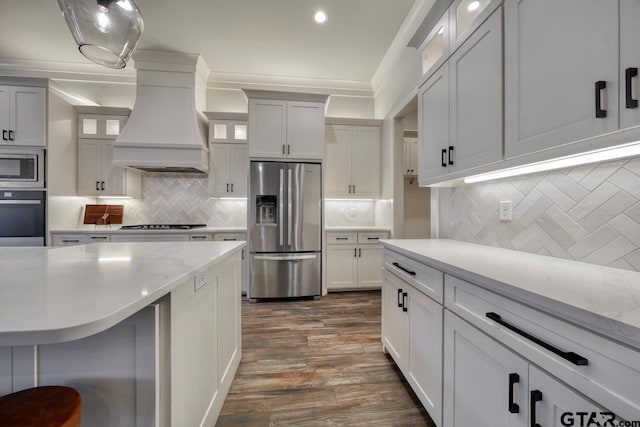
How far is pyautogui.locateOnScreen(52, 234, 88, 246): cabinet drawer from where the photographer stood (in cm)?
316

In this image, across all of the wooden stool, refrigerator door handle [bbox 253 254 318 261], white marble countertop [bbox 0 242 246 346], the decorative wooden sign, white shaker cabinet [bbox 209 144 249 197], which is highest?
white shaker cabinet [bbox 209 144 249 197]

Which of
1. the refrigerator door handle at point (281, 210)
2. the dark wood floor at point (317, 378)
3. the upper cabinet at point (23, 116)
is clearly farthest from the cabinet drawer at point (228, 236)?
the upper cabinet at point (23, 116)

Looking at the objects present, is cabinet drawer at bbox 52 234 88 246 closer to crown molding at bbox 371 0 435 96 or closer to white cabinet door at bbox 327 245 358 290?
white cabinet door at bbox 327 245 358 290

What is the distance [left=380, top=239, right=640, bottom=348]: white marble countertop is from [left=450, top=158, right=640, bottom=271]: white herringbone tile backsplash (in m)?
0.08

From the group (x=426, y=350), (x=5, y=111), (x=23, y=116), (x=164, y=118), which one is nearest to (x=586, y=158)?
(x=426, y=350)

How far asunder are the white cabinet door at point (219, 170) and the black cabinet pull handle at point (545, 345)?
11.9ft

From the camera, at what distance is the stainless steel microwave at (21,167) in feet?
9.91

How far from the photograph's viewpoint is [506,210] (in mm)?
1544

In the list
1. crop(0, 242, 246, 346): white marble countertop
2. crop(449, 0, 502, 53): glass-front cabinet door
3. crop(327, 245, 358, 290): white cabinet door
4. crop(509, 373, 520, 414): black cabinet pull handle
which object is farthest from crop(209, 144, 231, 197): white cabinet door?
crop(509, 373, 520, 414): black cabinet pull handle

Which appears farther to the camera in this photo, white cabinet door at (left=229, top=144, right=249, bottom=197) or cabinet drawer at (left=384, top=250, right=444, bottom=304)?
white cabinet door at (left=229, top=144, right=249, bottom=197)

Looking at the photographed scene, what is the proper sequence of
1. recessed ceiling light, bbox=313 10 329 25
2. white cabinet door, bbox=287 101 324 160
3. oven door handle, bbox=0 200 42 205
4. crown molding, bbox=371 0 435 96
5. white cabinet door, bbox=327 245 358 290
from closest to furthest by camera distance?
crown molding, bbox=371 0 435 96, recessed ceiling light, bbox=313 10 329 25, oven door handle, bbox=0 200 42 205, white cabinet door, bbox=287 101 324 160, white cabinet door, bbox=327 245 358 290

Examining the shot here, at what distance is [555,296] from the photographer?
69 centimetres

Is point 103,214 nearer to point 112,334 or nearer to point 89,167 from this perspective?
point 89,167

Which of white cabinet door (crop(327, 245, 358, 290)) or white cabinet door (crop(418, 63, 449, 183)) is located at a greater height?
white cabinet door (crop(418, 63, 449, 183))
